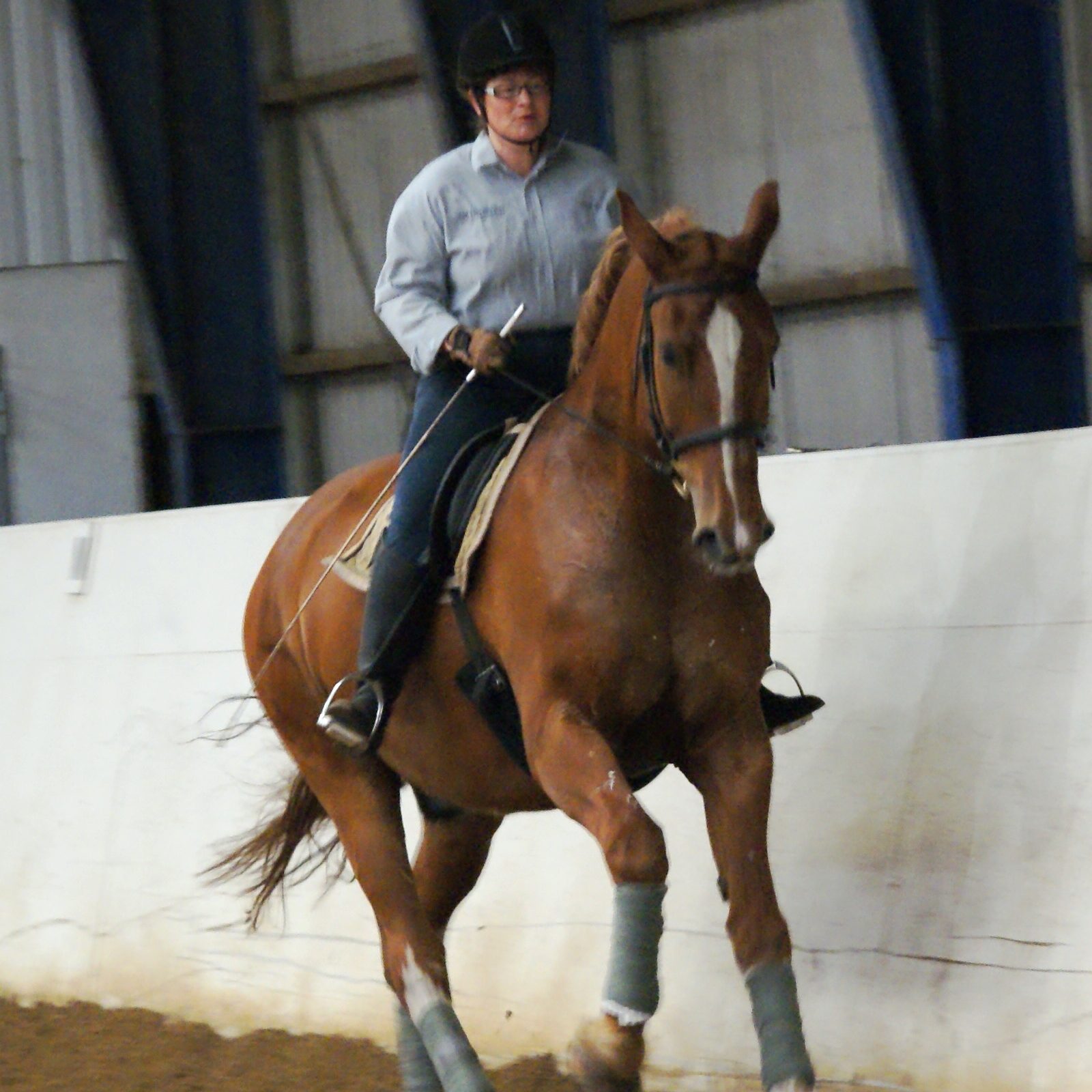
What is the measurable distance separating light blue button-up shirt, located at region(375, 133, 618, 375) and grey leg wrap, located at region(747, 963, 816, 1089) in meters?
1.63

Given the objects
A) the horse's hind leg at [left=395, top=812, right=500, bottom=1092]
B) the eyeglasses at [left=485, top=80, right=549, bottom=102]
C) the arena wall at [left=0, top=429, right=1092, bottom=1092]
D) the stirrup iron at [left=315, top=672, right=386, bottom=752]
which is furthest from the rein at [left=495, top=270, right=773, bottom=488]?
the horse's hind leg at [left=395, top=812, right=500, bottom=1092]

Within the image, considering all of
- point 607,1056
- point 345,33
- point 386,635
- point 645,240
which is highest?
point 345,33

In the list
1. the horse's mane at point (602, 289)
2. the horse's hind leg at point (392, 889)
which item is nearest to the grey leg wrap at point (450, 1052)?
the horse's hind leg at point (392, 889)

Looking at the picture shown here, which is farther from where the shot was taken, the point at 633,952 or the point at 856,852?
the point at 856,852

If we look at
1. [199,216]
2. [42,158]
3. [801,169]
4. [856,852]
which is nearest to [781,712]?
[856,852]

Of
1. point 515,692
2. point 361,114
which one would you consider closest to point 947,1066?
point 515,692

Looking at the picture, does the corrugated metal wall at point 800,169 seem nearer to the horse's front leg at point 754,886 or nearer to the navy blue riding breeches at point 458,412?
the navy blue riding breeches at point 458,412

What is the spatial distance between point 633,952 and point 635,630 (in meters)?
0.65

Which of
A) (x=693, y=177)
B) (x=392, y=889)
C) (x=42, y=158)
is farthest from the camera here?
(x=42, y=158)

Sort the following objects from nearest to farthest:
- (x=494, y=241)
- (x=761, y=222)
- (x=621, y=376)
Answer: (x=761, y=222) < (x=621, y=376) < (x=494, y=241)

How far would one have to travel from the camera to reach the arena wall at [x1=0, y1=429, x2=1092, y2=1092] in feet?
13.9

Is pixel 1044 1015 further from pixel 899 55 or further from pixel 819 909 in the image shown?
pixel 899 55

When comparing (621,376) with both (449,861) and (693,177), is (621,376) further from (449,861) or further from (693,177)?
(693,177)

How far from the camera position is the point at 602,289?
149 inches
